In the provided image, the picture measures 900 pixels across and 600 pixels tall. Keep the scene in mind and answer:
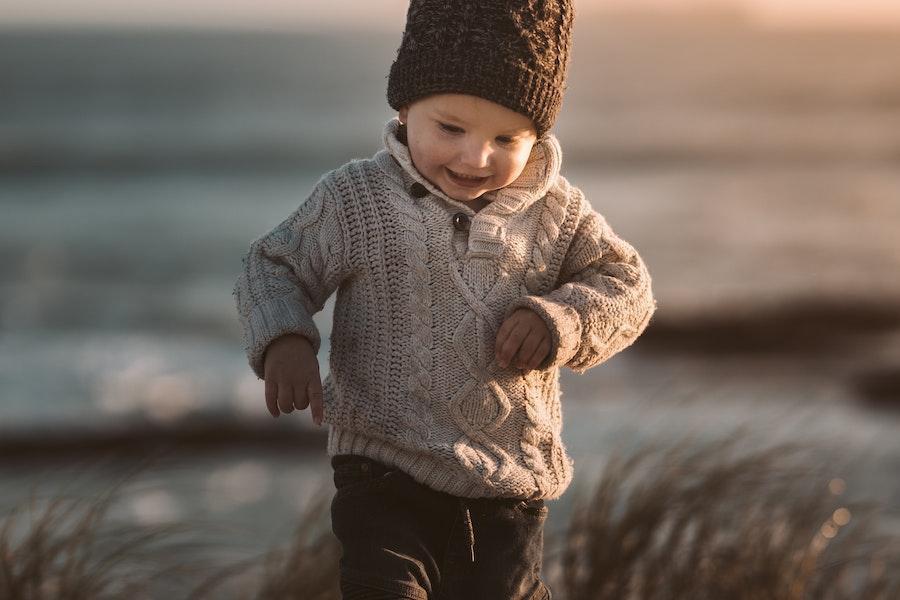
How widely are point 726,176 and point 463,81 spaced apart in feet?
79.5

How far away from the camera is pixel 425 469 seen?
268 centimetres

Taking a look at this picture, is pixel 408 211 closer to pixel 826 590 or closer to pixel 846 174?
pixel 826 590

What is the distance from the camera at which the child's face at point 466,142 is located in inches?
103

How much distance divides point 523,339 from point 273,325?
477 millimetres

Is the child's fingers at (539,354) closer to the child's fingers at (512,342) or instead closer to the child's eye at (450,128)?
the child's fingers at (512,342)

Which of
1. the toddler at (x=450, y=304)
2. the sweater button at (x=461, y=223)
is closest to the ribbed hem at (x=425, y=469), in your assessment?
the toddler at (x=450, y=304)

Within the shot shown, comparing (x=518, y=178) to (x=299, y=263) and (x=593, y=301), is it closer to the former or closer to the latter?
(x=593, y=301)

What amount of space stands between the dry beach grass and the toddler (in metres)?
1.38

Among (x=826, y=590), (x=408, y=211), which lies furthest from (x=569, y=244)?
(x=826, y=590)

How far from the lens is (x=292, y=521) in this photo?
807cm

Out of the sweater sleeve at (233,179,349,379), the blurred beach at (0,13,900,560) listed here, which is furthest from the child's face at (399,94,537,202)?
the blurred beach at (0,13,900,560)

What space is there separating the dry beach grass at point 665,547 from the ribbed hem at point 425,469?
1376 mm

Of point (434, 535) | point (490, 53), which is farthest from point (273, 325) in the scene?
point (490, 53)

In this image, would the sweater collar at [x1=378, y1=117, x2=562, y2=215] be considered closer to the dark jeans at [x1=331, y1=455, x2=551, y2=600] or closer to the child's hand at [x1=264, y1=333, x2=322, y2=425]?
the child's hand at [x1=264, y1=333, x2=322, y2=425]
